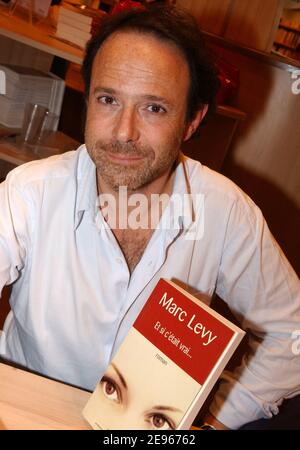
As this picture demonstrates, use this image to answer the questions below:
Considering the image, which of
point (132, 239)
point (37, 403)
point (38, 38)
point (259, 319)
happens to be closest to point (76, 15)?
point (38, 38)

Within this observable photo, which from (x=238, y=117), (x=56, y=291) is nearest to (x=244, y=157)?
(x=238, y=117)

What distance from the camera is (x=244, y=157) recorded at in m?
2.88

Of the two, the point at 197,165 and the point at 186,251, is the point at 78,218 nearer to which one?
the point at 186,251

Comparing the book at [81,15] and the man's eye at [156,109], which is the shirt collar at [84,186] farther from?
the book at [81,15]

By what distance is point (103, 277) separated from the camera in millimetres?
1169

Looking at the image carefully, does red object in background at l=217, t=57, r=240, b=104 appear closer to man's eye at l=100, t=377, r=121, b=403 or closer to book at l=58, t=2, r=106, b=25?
book at l=58, t=2, r=106, b=25

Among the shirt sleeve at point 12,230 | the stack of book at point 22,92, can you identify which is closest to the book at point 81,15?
the stack of book at point 22,92

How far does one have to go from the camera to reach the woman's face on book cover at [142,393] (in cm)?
72

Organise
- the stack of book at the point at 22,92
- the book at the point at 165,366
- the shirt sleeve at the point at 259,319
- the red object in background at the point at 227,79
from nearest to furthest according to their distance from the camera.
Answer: the book at the point at 165,366
the shirt sleeve at the point at 259,319
the stack of book at the point at 22,92
the red object in background at the point at 227,79

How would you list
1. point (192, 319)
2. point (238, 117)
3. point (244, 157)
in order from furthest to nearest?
1. point (244, 157)
2. point (238, 117)
3. point (192, 319)

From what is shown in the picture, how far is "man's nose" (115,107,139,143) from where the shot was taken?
3.72ft

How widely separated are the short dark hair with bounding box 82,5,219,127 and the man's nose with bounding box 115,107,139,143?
0.21m

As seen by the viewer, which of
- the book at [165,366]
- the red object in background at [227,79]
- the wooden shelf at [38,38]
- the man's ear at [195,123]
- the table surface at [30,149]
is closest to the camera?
the book at [165,366]

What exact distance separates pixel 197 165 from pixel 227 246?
25 centimetres
